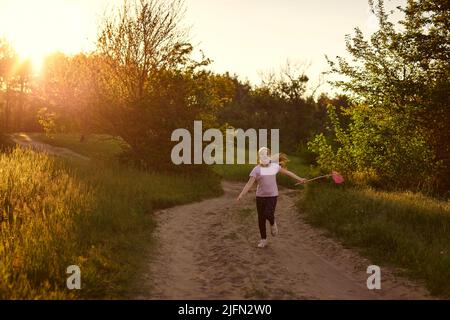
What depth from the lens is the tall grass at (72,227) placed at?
6.69m

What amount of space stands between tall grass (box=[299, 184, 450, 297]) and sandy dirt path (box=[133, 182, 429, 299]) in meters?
0.40

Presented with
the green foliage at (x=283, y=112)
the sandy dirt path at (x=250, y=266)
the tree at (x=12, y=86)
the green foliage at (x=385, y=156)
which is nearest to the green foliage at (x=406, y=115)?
the green foliage at (x=385, y=156)

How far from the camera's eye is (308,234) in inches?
464

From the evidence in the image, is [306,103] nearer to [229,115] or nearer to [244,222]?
[229,115]

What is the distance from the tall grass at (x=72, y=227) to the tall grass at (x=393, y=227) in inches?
188

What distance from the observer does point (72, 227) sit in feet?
30.2

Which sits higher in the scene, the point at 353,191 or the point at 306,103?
the point at 306,103

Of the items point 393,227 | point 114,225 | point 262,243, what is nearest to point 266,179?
point 262,243

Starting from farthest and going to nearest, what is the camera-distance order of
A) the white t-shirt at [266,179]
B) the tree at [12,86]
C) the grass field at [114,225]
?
1. the tree at [12,86]
2. the white t-shirt at [266,179]
3. the grass field at [114,225]

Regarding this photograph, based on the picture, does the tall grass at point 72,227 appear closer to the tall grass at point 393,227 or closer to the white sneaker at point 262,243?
the white sneaker at point 262,243

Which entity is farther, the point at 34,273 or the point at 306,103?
the point at 306,103

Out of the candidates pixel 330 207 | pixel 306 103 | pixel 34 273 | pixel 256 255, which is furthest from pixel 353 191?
pixel 306 103

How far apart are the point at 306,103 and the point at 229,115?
11.5 meters
